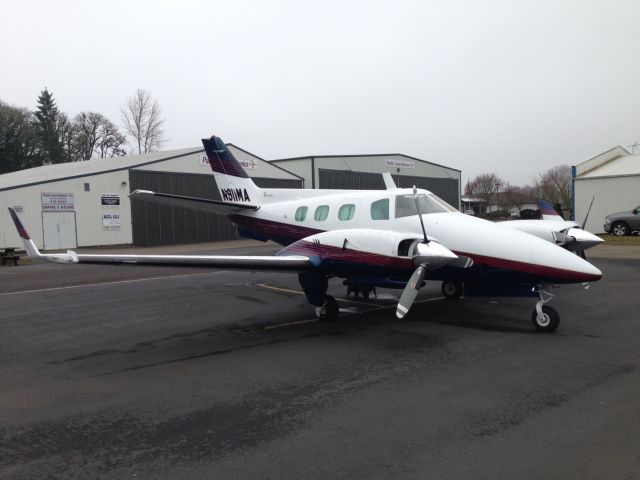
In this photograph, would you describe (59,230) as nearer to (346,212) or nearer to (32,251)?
(346,212)

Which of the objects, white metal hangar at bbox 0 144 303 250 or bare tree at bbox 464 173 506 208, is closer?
white metal hangar at bbox 0 144 303 250

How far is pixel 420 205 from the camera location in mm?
9492

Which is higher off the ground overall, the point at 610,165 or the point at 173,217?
the point at 610,165

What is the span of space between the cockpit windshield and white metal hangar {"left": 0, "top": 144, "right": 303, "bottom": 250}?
2433cm

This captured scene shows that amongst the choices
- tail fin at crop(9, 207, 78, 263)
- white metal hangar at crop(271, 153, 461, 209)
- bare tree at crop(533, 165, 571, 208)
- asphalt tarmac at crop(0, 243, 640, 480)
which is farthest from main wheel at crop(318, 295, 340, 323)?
bare tree at crop(533, 165, 571, 208)

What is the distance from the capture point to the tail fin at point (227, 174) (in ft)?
50.2

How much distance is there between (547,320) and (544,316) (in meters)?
0.08

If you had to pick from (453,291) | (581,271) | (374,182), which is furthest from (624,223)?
(581,271)

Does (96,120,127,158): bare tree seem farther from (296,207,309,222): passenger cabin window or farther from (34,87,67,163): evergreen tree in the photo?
(296,207,309,222): passenger cabin window

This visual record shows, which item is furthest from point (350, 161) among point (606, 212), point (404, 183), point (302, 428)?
point (302, 428)

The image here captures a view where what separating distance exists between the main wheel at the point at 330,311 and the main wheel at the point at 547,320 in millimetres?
3346

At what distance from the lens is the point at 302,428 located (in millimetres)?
4531

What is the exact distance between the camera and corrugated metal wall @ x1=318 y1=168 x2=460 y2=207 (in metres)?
43.1

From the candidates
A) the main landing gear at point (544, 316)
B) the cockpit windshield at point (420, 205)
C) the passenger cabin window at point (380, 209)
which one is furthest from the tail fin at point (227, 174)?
the main landing gear at point (544, 316)
